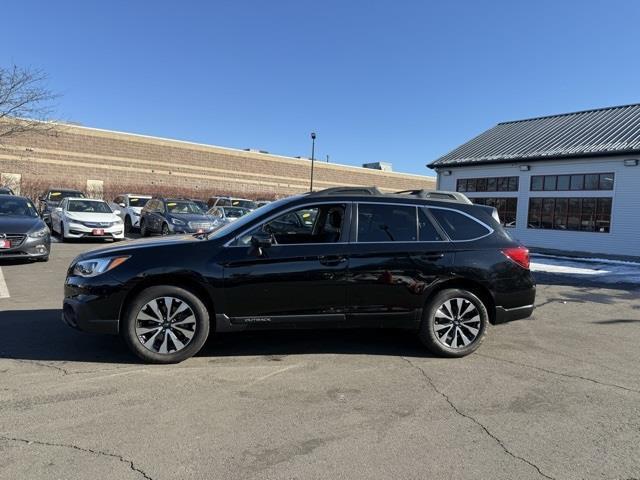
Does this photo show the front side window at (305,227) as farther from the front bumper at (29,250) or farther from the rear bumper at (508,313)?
the front bumper at (29,250)

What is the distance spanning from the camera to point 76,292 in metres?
5.00

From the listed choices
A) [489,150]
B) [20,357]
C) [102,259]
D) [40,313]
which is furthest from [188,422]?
[489,150]

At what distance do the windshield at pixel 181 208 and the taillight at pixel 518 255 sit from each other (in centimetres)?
1337

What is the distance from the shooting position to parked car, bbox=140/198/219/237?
641 inches

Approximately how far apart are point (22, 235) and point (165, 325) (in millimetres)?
7635

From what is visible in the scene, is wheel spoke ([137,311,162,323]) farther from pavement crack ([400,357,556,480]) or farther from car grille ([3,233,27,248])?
car grille ([3,233,27,248])

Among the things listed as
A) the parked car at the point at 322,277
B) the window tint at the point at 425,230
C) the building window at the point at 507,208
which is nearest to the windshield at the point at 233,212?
the building window at the point at 507,208

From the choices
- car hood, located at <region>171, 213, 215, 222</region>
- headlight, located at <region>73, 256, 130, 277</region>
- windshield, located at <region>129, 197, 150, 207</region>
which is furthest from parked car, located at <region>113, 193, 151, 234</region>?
headlight, located at <region>73, 256, 130, 277</region>

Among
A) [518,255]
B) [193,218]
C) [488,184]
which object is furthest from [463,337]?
[488,184]

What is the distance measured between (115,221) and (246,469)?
1433 centimetres

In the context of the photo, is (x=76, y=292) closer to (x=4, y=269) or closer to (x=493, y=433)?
(x=493, y=433)

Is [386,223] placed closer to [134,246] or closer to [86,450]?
[134,246]

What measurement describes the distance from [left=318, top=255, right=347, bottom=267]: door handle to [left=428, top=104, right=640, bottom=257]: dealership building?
17.4m

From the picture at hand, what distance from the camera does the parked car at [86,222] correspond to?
51.0 feet
